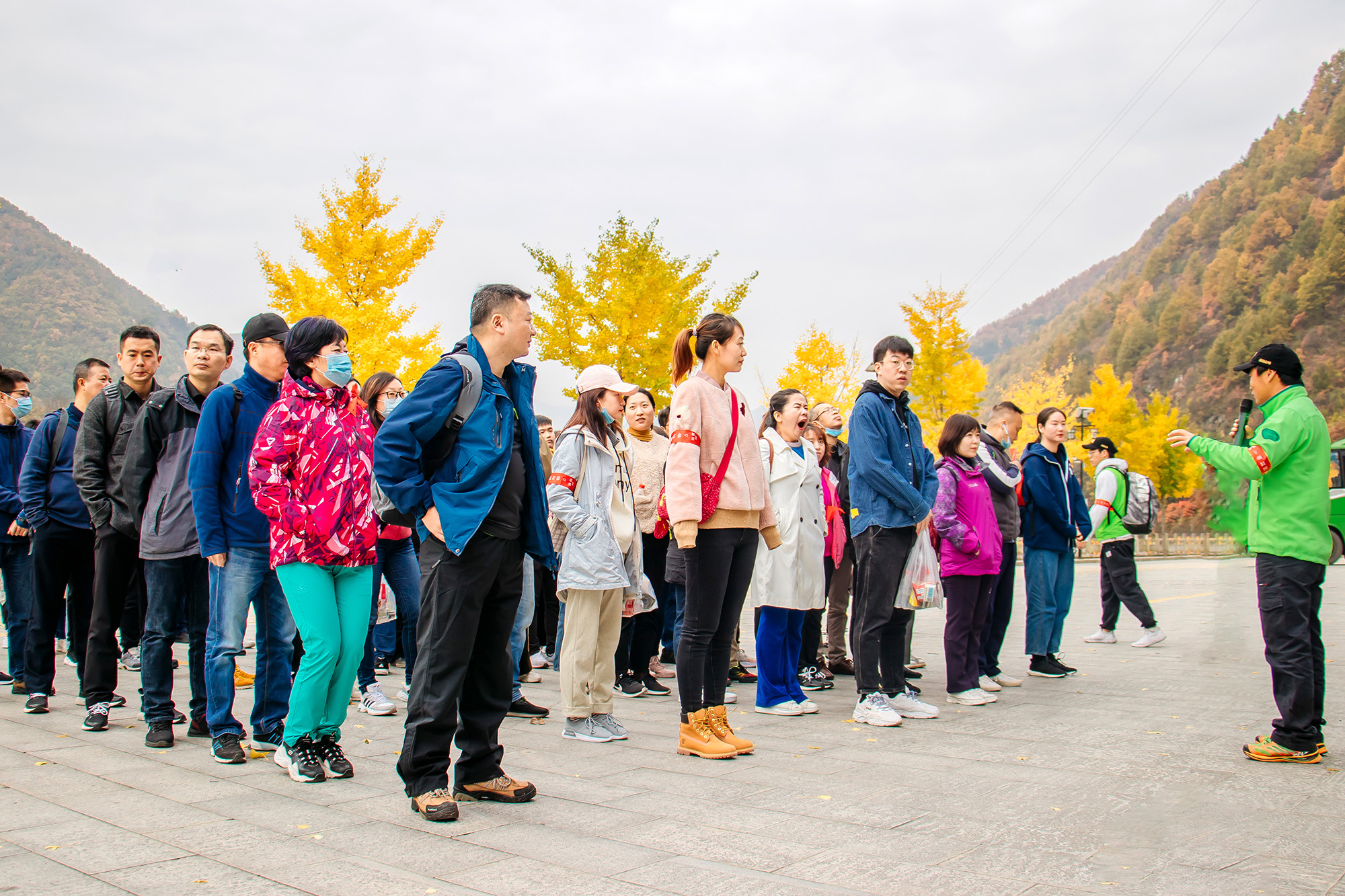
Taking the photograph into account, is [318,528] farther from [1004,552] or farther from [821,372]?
[821,372]

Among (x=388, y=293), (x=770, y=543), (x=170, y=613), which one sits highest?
(x=388, y=293)

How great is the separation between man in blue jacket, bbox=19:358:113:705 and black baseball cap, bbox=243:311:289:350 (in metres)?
2.30

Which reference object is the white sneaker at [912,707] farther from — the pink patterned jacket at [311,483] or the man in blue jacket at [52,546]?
the man in blue jacket at [52,546]

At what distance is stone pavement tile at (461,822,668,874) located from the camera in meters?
2.93

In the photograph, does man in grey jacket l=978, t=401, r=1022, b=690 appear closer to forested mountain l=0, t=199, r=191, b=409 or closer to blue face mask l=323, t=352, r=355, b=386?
blue face mask l=323, t=352, r=355, b=386

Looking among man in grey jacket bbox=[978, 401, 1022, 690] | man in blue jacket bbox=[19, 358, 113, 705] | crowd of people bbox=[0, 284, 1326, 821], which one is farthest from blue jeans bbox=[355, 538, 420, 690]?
man in grey jacket bbox=[978, 401, 1022, 690]

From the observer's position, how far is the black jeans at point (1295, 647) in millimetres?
4410

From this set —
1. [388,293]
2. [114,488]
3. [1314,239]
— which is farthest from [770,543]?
[1314,239]

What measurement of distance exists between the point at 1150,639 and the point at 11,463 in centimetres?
1051

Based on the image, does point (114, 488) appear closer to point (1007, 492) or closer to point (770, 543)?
point (770, 543)

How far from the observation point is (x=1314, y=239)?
6856 cm

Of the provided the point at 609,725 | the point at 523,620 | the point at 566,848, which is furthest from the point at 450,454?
the point at 523,620

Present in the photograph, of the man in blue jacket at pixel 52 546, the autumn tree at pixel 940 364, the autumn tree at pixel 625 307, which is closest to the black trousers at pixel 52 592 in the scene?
the man in blue jacket at pixel 52 546

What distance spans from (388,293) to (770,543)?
20217 mm
